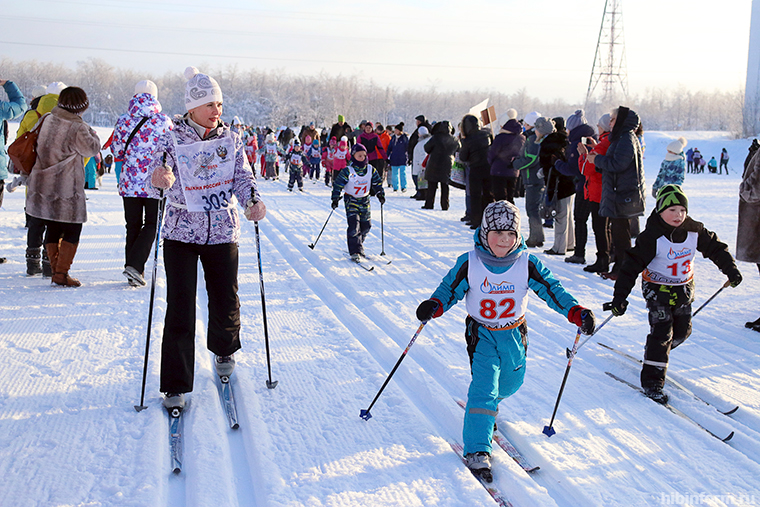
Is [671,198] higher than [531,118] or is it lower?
lower

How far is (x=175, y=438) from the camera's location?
3.03 m

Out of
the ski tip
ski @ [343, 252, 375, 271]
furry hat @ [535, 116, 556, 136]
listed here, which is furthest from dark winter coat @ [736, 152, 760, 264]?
ski @ [343, 252, 375, 271]

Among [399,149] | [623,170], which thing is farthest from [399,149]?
[623,170]

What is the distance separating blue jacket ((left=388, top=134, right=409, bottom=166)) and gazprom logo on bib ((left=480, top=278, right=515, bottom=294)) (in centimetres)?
1236

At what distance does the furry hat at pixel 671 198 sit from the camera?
373 cm

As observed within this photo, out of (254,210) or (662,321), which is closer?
(254,210)

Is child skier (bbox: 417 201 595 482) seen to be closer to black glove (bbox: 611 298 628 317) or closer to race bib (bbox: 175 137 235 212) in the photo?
black glove (bbox: 611 298 628 317)

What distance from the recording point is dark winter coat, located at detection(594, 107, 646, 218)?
245 inches

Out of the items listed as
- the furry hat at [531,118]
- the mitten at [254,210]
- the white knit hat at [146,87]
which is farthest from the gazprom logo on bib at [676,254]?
the furry hat at [531,118]

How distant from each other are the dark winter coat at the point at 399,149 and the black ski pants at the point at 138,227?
32.7 ft

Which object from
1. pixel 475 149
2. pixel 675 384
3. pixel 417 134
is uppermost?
pixel 417 134

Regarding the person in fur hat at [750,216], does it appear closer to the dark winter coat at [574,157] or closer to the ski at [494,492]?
the dark winter coat at [574,157]

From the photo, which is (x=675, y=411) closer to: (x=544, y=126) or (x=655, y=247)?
(x=655, y=247)

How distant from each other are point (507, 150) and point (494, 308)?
6.31m
